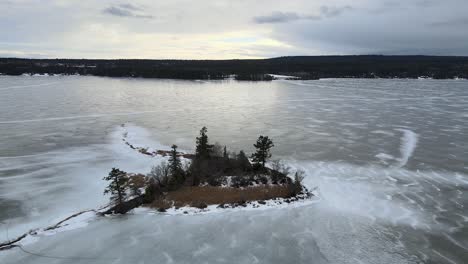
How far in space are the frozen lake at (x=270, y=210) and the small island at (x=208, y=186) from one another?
1.09 metres

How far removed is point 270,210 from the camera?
725 inches

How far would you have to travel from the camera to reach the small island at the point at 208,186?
18.8m

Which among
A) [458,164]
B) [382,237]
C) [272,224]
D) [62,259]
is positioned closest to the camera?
[62,259]

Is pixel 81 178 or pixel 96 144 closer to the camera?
pixel 81 178

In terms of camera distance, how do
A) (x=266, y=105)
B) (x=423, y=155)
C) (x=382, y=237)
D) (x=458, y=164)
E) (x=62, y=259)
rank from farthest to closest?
(x=266, y=105) < (x=423, y=155) < (x=458, y=164) < (x=382, y=237) < (x=62, y=259)

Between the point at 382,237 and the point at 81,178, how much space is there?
16890mm

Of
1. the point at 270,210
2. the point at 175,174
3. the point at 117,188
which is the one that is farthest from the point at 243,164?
the point at 117,188

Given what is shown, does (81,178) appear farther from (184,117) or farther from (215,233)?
(184,117)

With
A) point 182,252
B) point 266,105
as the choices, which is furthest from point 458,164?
point 266,105

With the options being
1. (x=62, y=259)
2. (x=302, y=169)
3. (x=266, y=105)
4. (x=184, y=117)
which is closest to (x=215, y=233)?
(x=62, y=259)

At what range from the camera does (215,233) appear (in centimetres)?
1606

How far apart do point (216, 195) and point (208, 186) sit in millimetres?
1119

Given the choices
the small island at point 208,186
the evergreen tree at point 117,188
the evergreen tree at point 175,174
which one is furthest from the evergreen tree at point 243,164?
the evergreen tree at point 117,188

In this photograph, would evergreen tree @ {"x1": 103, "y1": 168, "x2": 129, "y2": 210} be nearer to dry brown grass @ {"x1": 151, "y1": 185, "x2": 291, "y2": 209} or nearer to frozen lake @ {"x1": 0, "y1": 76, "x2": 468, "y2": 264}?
frozen lake @ {"x1": 0, "y1": 76, "x2": 468, "y2": 264}
